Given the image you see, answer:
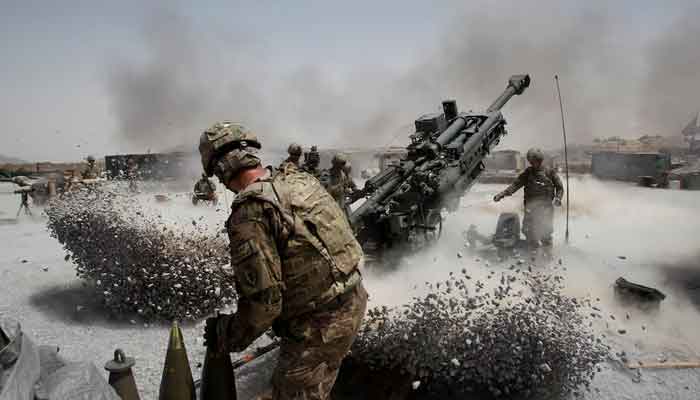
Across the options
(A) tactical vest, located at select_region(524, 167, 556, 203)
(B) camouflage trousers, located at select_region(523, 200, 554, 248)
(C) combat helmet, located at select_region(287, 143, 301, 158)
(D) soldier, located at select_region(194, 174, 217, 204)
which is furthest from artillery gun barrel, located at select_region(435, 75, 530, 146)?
(D) soldier, located at select_region(194, 174, 217, 204)

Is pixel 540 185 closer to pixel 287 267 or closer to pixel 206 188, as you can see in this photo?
pixel 287 267

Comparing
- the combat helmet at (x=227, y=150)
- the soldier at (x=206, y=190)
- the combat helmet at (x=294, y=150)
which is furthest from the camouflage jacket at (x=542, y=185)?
the soldier at (x=206, y=190)

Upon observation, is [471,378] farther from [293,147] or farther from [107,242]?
[293,147]

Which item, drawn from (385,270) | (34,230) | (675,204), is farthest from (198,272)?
(675,204)

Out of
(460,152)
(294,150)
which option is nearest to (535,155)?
(460,152)

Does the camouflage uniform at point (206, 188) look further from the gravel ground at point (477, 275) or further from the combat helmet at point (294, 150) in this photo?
the combat helmet at point (294, 150)

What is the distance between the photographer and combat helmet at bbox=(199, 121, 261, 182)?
235cm

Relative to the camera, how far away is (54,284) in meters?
6.60

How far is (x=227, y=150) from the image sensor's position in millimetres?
2393

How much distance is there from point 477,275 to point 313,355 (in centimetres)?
322

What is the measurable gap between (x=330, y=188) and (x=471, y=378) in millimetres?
4734

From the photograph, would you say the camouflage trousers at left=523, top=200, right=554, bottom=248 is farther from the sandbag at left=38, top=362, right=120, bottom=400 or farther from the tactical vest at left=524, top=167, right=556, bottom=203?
the sandbag at left=38, top=362, right=120, bottom=400

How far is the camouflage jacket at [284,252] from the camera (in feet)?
7.06

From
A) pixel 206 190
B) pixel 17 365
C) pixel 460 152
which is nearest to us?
pixel 17 365
